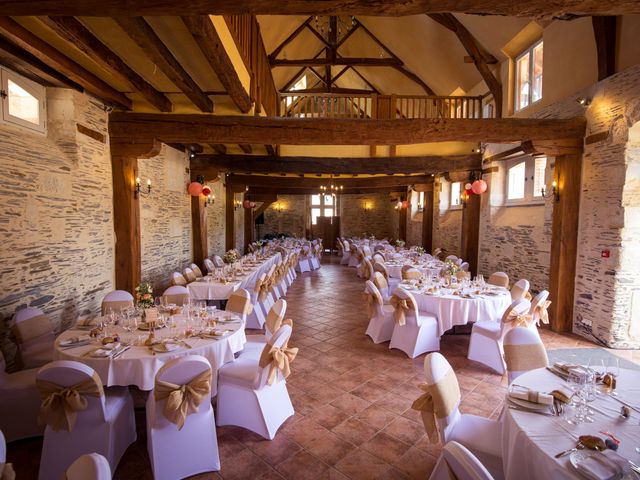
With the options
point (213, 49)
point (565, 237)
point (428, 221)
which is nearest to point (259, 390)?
point (213, 49)

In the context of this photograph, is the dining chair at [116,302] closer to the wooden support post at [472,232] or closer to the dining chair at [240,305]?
the dining chair at [240,305]

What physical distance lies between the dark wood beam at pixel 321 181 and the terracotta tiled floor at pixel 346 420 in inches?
333

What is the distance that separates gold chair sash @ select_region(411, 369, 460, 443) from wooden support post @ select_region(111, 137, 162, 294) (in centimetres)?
521

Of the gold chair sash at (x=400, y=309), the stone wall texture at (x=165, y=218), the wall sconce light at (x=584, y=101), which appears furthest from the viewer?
the stone wall texture at (x=165, y=218)

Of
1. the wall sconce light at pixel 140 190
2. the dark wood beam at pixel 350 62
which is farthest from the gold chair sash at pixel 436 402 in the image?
the dark wood beam at pixel 350 62

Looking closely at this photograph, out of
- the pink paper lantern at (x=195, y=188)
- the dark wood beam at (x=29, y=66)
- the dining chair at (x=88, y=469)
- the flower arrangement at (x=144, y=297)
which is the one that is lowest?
the dining chair at (x=88, y=469)

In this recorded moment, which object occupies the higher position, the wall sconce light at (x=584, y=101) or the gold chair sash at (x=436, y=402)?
the wall sconce light at (x=584, y=101)

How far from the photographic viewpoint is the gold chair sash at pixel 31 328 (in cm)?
363

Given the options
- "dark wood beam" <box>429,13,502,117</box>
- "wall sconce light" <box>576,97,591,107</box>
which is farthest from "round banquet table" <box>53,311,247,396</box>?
"dark wood beam" <box>429,13,502,117</box>

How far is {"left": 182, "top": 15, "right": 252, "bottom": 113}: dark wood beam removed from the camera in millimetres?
3330

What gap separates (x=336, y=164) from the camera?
36.2ft

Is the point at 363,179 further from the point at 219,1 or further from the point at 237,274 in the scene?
the point at 219,1

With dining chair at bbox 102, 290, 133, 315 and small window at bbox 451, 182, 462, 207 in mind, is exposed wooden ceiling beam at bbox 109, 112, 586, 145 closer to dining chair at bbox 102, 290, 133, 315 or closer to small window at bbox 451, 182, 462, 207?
dining chair at bbox 102, 290, 133, 315

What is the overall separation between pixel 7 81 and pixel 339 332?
18.2 feet
